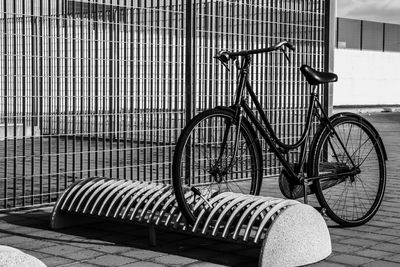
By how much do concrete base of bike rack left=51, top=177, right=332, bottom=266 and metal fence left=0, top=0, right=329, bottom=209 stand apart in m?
0.89

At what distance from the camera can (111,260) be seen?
15.2ft

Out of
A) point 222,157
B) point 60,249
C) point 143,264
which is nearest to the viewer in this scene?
point 143,264

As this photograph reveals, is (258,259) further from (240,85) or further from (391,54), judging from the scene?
(391,54)

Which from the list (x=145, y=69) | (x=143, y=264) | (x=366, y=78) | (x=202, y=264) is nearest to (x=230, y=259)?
(x=202, y=264)

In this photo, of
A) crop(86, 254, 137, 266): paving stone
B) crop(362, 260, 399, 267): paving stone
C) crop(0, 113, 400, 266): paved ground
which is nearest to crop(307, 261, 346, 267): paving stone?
crop(0, 113, 400, 266): paved ground

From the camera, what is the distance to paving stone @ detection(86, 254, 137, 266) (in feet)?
14.9

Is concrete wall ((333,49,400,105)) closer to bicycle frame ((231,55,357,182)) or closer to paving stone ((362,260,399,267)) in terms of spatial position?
bicycle frame ((231,55,357,182))

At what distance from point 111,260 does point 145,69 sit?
3.12 metres

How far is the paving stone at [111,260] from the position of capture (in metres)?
4.54

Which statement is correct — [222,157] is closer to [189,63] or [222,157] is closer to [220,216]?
[220,216]

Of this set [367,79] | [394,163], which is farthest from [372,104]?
[394,163]

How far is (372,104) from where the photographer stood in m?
35.5

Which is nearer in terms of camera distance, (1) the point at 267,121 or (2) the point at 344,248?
(2) the point at 344,248

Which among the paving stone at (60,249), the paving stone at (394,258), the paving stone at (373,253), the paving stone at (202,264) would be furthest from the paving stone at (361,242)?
the paving stone at (60,249)
